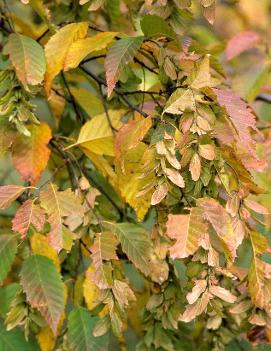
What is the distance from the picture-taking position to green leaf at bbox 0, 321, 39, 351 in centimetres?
179

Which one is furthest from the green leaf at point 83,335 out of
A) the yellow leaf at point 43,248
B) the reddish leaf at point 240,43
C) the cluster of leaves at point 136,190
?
the reddish leaf at point 240,43

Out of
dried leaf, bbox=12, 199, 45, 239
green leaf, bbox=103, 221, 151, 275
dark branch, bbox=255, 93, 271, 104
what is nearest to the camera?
dried leaf, bbox=12, 199, 45, 239

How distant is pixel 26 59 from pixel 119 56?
18 centimetres

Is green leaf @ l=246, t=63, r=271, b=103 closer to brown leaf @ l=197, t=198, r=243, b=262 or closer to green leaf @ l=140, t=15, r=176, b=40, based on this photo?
green leaf @ l=140, t=15, r=176, b=40

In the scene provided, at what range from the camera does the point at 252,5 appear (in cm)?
414

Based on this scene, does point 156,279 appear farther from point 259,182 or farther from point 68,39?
point 68,39

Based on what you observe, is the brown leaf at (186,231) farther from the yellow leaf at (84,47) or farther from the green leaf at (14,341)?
the green leaf at (14,341)

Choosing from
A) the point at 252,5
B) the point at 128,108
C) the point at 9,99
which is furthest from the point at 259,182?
the point at 252,5

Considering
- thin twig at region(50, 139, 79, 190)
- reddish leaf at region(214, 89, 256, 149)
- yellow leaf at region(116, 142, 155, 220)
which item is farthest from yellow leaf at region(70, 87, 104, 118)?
reddish leaf at region(214, 89, 256, 149)

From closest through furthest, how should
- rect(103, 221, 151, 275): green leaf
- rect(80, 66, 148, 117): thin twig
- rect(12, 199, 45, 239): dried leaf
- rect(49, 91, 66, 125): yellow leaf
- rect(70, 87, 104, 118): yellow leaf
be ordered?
rect(12, 199, 45, 239): dried leaf, rect(103, 221, 151, 275): green leaf, rect(80, 66, 148, 117): thin twig, rect(70, 87, 104, 118): yellow leaf, rect(49, 91, 66, 125): yellow leaf

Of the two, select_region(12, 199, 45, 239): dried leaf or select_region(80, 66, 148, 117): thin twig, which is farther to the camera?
select_region(80, 66, 148, 117): thin twig

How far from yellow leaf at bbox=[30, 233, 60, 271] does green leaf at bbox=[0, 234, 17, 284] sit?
6 cm

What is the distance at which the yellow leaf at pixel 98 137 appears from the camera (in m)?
1.76

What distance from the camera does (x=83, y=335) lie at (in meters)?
1.69
